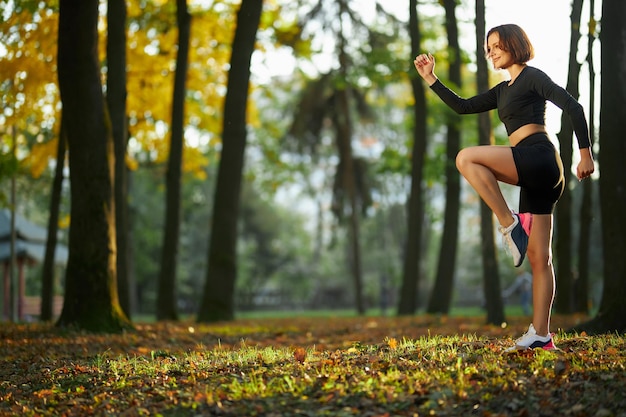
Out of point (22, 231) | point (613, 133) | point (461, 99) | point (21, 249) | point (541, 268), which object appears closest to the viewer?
point (541, 268)

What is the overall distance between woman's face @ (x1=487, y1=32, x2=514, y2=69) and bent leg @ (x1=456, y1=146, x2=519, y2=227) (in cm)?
71

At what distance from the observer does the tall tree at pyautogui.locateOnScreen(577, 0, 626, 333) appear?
34.7 ft

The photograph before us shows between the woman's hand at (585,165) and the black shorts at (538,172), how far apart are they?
187 millimetres

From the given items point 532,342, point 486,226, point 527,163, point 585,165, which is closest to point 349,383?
point 532,342

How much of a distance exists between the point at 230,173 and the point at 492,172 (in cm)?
1256

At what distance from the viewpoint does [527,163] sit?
664 cm

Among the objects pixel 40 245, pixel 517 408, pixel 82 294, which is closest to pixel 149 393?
pixel 517 408

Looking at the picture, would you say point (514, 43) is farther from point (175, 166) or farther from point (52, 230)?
point (52, 230)

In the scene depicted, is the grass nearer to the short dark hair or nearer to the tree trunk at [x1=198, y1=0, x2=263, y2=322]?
the short dark hair

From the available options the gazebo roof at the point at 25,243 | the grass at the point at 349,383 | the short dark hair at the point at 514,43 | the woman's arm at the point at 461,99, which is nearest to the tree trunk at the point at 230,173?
the grass at the point at 349,383

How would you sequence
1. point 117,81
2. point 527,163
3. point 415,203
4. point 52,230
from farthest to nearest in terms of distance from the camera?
1. point 415,203
2. point 52,230
3. point 117,81
4. point 527,163

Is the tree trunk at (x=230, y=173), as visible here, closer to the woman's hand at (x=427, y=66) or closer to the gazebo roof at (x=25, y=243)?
the woman's hand at (x=427, y=66)

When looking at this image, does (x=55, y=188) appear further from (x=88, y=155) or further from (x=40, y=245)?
(x=40, y=245)

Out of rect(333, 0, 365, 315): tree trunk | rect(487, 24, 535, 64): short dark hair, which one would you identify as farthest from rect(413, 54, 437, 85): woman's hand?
rect(333, 0, 365, 315): tree trunk
